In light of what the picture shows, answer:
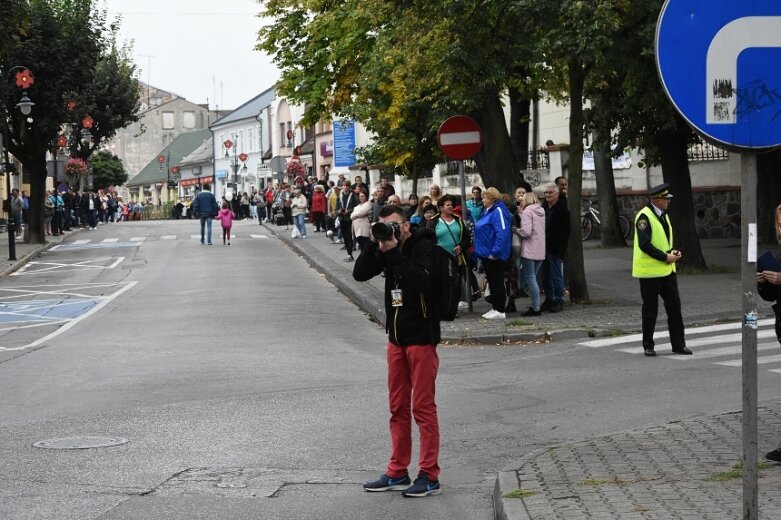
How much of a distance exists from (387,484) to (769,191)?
22315 millimetres

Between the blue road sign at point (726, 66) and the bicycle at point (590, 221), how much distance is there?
28504mm

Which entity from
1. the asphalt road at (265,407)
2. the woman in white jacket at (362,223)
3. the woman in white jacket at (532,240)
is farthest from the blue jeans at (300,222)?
the woman in white jacket at (532,240)

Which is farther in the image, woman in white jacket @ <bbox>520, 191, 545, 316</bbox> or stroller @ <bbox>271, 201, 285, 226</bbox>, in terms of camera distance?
stroller @ <bbox>271, 201, 285, 226</bbox>

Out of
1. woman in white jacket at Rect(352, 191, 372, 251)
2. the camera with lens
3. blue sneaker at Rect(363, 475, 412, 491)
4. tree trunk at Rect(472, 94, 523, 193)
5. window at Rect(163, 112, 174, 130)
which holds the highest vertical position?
window at Rect(163, 112, 174, 130)

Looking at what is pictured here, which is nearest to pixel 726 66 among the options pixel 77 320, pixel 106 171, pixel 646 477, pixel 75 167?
pixel 646 477

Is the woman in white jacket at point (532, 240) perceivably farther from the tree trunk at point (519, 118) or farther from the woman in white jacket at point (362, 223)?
the woman in white jacket at point (362, 223)

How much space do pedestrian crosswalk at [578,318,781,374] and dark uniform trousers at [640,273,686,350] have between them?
0.65ft

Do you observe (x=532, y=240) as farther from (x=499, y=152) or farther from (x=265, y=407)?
(x=265, y=407)

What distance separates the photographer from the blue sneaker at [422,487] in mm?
7566

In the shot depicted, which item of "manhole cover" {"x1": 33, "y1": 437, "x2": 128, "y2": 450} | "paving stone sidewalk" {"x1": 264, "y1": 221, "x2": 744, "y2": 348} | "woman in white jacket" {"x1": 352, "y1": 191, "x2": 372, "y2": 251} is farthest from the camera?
"woman in white jacket" {"x1": 352, "y1": 191, "x2": 372, "y2": 251}

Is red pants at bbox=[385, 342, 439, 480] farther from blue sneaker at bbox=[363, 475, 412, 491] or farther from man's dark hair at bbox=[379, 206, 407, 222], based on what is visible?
man's dark hair at bbox=[379, 206, 407, 222]

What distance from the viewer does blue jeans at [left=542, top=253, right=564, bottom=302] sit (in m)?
18.0

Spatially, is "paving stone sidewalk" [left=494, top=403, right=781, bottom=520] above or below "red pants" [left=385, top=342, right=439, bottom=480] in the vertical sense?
below

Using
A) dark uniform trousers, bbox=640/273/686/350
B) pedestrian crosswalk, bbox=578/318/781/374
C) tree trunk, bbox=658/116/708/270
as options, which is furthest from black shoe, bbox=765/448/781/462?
tree trunk, bbox=658/116/708/270
